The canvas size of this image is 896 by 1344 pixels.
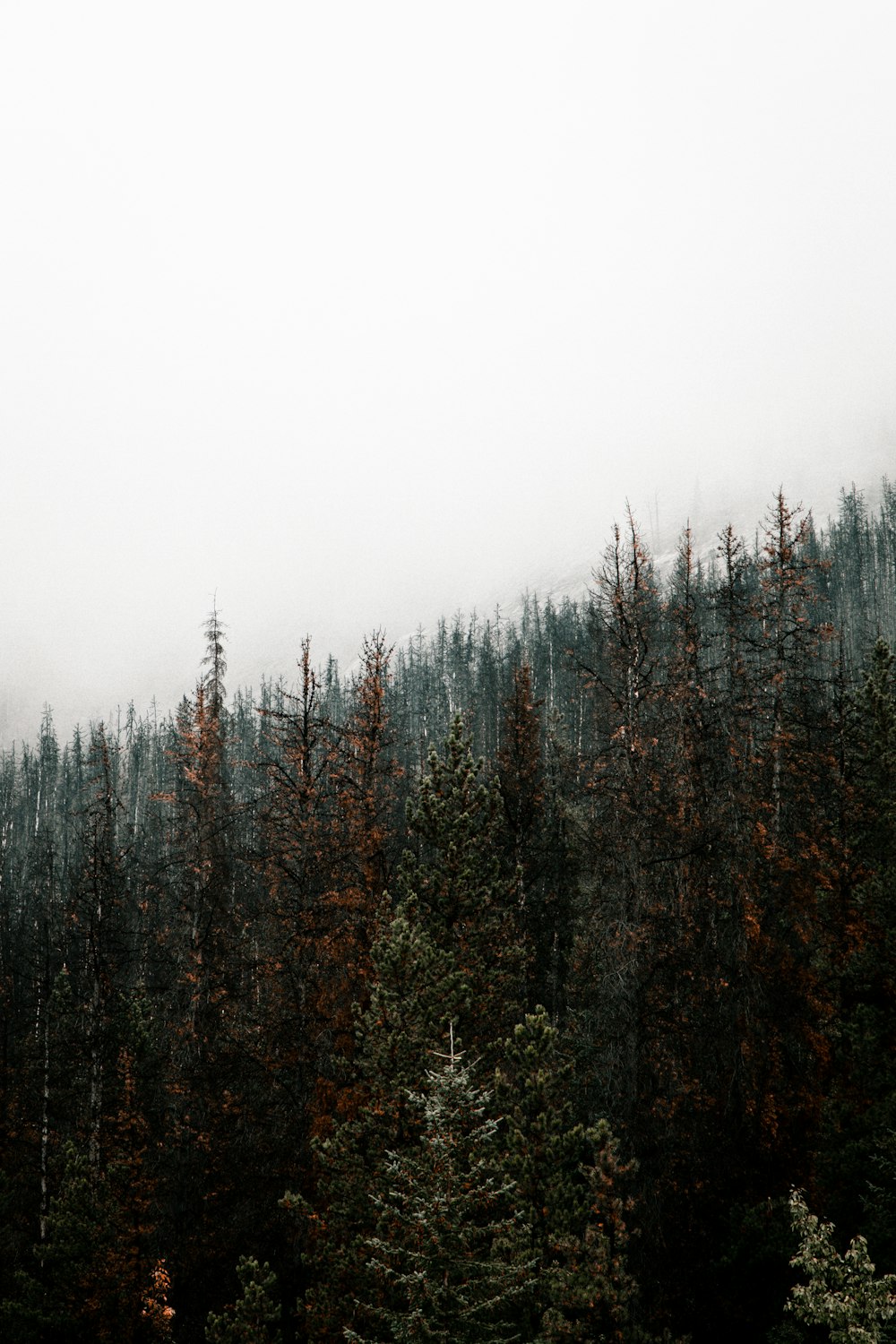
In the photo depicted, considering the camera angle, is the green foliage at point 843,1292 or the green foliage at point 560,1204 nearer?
the green foliage at point 843,1292

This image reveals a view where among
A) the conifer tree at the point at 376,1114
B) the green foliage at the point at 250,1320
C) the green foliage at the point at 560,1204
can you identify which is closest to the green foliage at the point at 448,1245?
the green foliage at the point at 560,1204

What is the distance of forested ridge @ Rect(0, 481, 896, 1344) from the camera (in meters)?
12.5

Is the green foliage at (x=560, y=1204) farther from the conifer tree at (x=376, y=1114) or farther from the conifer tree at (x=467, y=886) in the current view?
the conifer tree at (x=467, y=886)

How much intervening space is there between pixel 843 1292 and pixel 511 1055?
579 centimetres

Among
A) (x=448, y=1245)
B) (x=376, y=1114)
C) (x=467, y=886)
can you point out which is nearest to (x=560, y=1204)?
(x=448, y=1245)

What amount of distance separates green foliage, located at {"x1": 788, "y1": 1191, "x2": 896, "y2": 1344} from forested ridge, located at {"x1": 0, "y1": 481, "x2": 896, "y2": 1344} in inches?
13.9

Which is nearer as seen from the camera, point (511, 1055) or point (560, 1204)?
point (560, 1204)

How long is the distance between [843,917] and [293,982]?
12.5 metres

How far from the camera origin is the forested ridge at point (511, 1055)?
→ 1247cm

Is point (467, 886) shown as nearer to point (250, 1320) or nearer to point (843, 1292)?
point (250, 1320)

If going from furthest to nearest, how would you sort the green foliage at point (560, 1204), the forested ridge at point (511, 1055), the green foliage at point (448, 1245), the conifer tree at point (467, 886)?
the conifer tree at point (467, 886), the forested ridge at point (511, 1055), the green foliage at point (560, 1204), the green foliage at point (448, 1245)

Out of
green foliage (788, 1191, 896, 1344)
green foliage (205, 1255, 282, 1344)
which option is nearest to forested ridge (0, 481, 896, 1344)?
green foliage (205, 1255, 282, 1344)

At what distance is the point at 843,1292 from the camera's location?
376 inches

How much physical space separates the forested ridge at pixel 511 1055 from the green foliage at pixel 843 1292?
0.35 m
